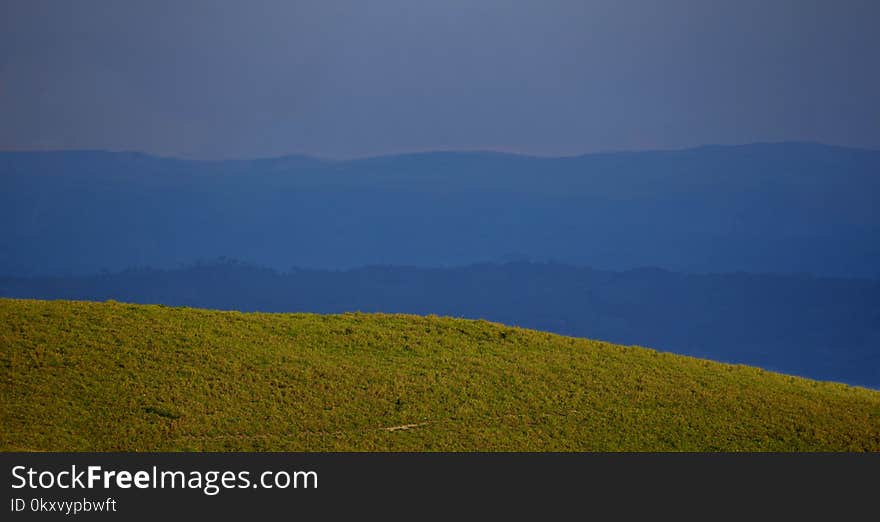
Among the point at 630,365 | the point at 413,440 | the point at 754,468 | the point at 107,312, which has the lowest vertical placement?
the point at 754,468

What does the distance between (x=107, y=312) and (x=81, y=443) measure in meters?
7.04

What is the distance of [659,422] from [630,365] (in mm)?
3853

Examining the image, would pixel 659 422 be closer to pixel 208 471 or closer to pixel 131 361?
pixel 208 471

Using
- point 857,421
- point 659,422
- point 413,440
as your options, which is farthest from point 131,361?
point 857,421

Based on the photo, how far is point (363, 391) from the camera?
61.1 ft

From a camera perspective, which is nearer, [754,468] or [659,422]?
[754,468]

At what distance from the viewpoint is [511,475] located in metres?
15.4

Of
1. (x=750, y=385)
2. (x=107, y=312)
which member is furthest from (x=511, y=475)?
(x=107, y=312)

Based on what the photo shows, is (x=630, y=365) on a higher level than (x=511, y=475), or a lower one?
higher

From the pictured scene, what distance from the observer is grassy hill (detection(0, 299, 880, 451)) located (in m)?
16.5

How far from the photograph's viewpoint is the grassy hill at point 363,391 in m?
16.5

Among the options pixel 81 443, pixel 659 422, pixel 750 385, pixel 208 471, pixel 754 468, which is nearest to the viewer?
pixel 208 471

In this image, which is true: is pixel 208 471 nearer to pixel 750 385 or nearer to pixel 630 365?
pixel 630 365

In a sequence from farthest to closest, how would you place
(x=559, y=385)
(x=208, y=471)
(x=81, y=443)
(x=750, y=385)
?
(x=750, y=385)
(x=559, y=385)
(x=81, y=443)
(x=208, y=471)
